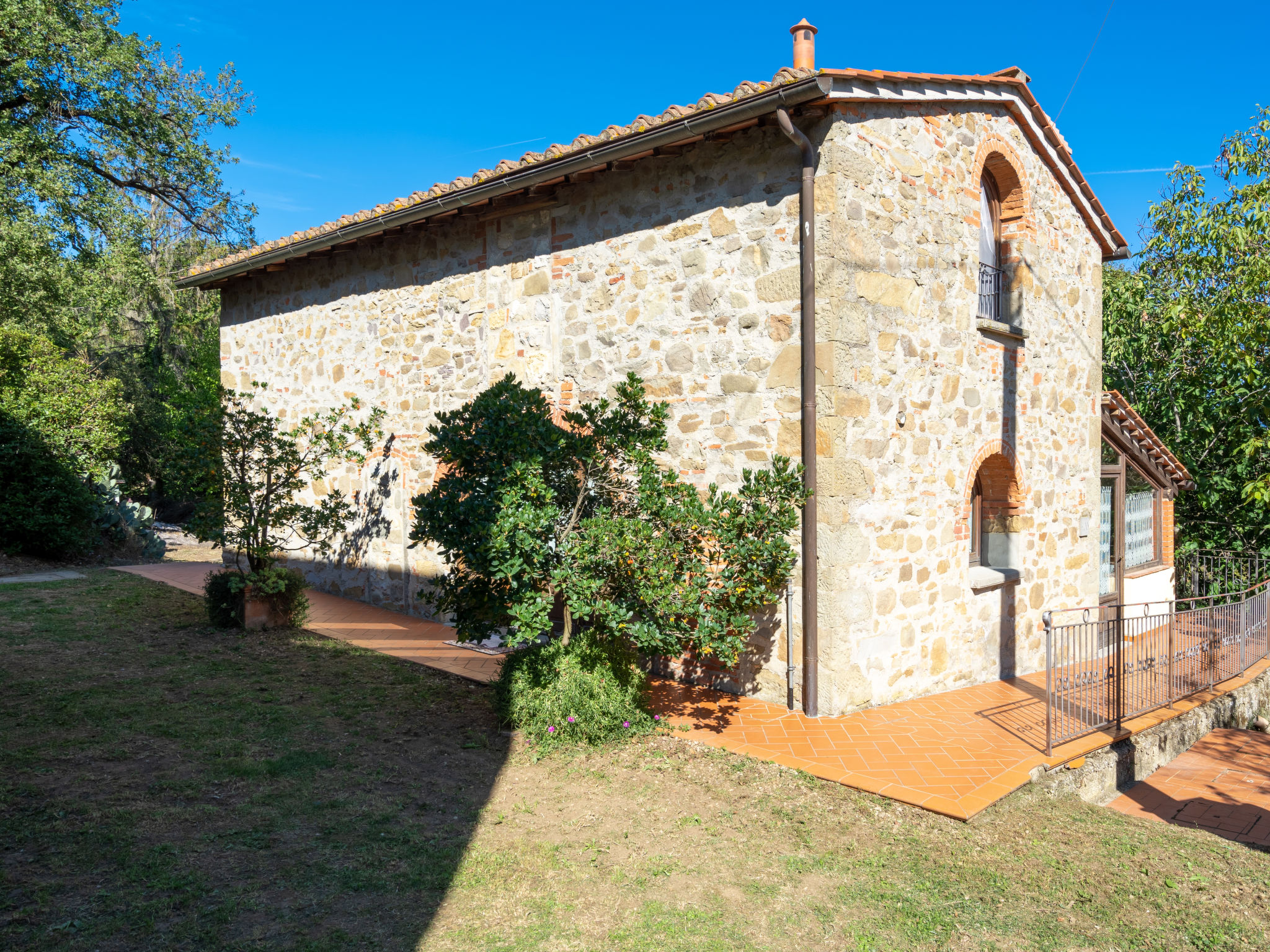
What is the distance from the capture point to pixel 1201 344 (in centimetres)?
1256

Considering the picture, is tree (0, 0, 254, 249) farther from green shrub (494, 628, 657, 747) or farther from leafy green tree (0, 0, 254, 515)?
green shrub (494, 628, 657, 747)

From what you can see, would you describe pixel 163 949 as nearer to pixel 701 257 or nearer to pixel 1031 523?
pixel 701 257

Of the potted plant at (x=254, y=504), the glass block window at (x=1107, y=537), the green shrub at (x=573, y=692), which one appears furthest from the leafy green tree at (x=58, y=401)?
the glass block window at (x=1107, y=537)

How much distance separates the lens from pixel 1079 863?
4.05 metres

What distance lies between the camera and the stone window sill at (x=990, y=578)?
714cm

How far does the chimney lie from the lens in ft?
19.4

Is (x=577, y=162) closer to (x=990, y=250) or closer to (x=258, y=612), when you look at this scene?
(x=990, y=250)

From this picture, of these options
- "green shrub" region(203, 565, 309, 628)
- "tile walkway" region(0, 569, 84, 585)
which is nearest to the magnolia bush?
"green shrub" region(203, 565, 309, 628)

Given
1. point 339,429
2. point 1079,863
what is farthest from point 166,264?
point 1079,863

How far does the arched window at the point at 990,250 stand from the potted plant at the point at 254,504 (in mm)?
6429

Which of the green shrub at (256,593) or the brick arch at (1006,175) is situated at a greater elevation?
the brick arch at (1006,175)

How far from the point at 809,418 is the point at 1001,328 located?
2735 mm

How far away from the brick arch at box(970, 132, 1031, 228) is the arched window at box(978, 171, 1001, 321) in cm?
5

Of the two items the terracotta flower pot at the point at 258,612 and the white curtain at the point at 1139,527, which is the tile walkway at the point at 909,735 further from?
the white curtain at the point at 1139,527
